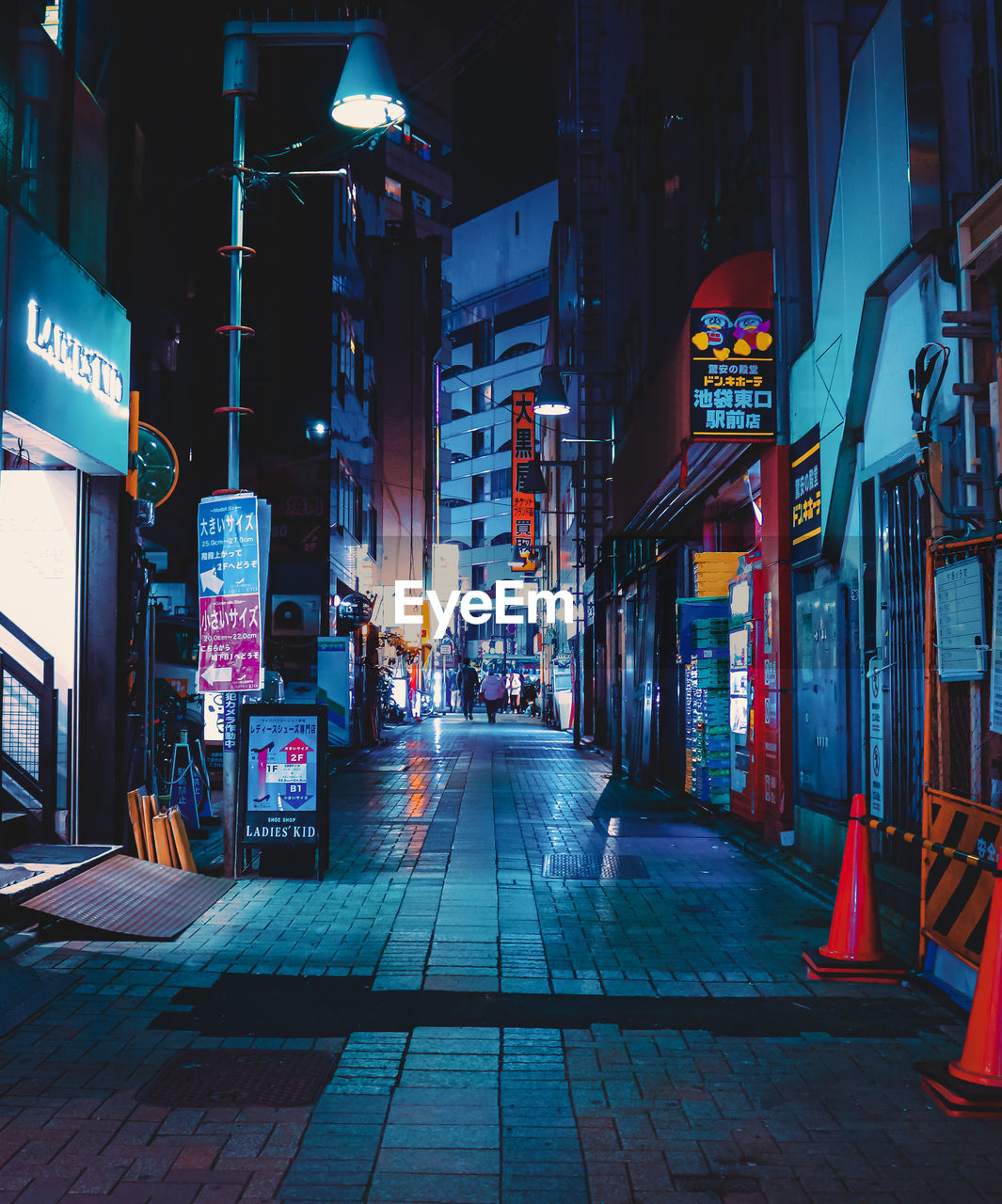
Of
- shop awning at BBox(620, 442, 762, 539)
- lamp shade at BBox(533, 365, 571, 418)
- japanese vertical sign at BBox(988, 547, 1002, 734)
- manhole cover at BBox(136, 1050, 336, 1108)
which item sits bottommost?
manhole cover at BBox(136, 1050, 336, 1108)

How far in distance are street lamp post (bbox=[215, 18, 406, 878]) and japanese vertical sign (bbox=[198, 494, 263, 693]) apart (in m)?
0.27

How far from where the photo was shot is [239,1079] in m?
4.74

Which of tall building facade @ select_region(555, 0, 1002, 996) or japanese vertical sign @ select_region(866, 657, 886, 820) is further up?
tall building facade @ select_region(555, 0, 1002, 996)

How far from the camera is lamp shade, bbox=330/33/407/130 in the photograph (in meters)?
9.13

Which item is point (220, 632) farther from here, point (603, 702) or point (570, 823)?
point (603, 702)

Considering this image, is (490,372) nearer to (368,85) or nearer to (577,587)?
(577,587)

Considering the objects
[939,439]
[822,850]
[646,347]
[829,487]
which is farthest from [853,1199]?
[646,347]

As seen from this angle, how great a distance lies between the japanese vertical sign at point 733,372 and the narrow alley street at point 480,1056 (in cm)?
480

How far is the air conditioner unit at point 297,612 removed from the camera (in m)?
28.8

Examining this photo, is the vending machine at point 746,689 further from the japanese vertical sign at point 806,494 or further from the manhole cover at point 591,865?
the manhole cover at point 591,865

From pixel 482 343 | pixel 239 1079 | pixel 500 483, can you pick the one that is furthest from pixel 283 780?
pixel 482 343

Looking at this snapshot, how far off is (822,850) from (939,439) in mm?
4186

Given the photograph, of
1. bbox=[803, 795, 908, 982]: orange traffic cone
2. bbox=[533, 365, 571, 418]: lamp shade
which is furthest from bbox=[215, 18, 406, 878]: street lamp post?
bbox=[533, 365, 571, 418]: lamp shade

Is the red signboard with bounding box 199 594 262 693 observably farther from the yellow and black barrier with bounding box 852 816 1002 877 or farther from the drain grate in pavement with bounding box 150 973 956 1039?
the yellow and black barrier with bounding box 852 816 1002 877
